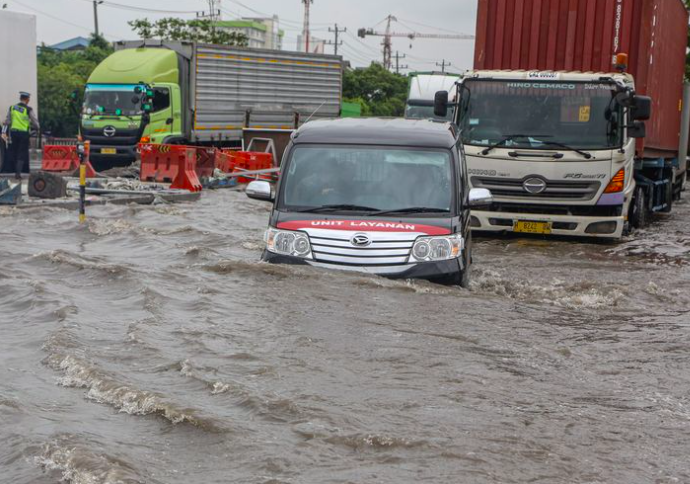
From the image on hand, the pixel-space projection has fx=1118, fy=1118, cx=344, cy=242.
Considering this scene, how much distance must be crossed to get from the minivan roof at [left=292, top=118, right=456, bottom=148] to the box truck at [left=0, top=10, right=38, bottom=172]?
16.8m

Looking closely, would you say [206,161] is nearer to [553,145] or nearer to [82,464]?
[553,145]

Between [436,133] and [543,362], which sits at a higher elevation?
[436,133]

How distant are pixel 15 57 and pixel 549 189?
51.0 feet

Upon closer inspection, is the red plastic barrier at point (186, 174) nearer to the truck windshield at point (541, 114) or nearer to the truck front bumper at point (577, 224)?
the truck windshield at point (541, 114)

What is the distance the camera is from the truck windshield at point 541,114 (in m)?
14.4

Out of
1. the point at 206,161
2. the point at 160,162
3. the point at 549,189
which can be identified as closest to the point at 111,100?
the point at 206,161

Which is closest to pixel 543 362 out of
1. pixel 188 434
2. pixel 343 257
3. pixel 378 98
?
pixel 343 257

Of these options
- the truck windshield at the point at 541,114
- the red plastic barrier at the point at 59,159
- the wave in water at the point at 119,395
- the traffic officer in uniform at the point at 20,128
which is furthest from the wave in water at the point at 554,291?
the red plastic barrier at the point at 59,159

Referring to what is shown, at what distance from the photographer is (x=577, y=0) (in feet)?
54.0

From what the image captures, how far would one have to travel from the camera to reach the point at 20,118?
79.4 ft

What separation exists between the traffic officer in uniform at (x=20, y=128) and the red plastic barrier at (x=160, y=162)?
8.93 feet

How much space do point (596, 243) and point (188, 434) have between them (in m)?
10.5

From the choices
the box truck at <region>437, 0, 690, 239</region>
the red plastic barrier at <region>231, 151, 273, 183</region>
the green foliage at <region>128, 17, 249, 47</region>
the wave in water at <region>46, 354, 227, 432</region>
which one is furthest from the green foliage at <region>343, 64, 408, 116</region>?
the wave in water at <region>46, 354, 227, 432</region>

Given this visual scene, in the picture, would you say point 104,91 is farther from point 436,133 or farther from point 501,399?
point 501,399
